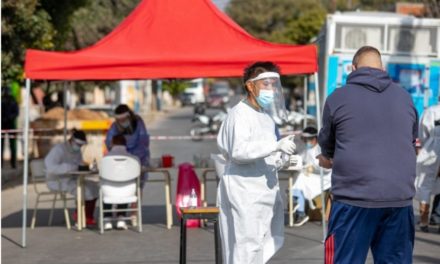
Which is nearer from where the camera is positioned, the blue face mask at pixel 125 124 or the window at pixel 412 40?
the blue face mask at pixel 125 124

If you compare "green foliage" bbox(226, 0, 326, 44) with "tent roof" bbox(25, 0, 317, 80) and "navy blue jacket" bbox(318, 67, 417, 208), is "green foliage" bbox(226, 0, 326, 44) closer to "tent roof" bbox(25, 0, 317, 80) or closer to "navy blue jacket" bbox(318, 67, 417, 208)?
"tent roof" bbox(25, 0, 317, 80)

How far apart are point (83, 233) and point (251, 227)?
237 inches

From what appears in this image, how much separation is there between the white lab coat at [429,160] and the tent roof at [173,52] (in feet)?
6.20

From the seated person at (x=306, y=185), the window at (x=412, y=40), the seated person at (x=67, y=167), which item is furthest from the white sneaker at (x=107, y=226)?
the window at (x=412, y=40)

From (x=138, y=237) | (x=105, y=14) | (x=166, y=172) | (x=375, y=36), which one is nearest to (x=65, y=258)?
(x=138, y=237)

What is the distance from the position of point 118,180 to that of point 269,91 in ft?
17.4

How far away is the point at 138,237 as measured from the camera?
1220cm

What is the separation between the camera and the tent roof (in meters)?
11.5

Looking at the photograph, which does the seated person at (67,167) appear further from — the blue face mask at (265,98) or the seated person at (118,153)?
the blue face mask at (265,98)

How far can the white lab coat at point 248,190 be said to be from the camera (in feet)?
22.9

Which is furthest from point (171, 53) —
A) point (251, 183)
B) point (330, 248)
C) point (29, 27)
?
point (29, 27)

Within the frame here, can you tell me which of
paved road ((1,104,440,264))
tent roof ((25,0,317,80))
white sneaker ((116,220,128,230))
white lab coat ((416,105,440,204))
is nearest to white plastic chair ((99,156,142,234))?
white sneaker ((116,220,128,230))

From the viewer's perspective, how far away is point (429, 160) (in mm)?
12266

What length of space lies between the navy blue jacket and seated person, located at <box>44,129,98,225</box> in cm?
749
